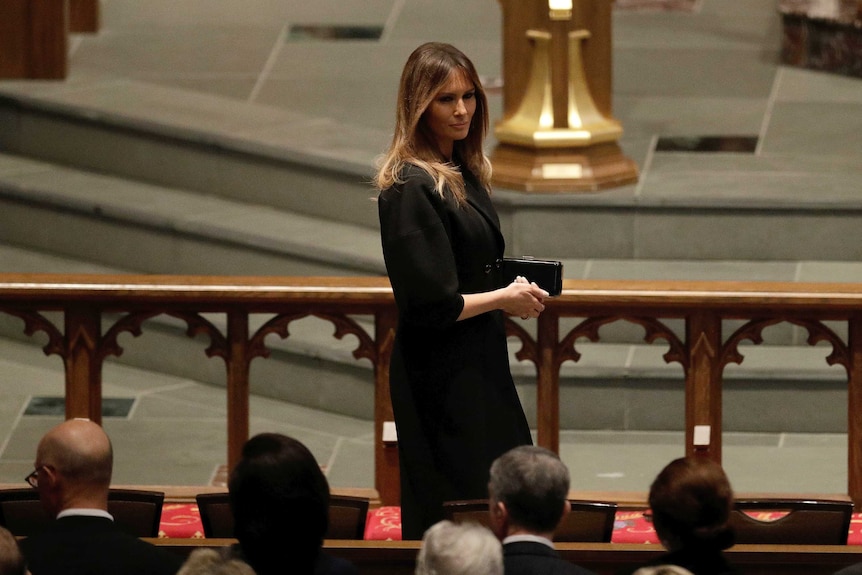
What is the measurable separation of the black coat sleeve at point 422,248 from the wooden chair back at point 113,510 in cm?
71

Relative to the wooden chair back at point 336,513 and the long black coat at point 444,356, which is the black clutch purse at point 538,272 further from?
the wooden chair back at point 336,513

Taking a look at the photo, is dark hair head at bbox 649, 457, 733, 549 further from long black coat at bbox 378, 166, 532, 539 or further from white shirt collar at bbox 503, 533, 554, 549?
long black coat at bbox 378, 166, 532, 539

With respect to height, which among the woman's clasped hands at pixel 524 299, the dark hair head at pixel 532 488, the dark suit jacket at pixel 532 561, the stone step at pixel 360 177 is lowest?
the stone step at pixel 360 177

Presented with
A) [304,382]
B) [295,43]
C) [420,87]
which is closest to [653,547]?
[420,87]

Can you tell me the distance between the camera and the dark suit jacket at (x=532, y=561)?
321 centimetres

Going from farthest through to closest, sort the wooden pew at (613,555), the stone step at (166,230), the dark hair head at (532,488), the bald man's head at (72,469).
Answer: the stone step at (166,230) < the wooden pew at (613,555) < the bald man's head at (72,469) < the dark hair head at (532,488)

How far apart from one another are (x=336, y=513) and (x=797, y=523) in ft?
3.21

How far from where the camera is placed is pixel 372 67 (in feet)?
29.5

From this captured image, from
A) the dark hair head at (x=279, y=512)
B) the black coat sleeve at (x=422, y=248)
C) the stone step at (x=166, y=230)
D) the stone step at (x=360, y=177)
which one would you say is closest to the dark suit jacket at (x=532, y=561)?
the dark hair head at (x=279, y=512)

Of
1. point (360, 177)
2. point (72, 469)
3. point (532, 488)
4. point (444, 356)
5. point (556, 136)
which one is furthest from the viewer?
point (360, 177)

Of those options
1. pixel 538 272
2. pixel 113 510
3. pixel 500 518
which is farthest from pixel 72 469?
pixel 538 272

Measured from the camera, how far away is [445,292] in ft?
12.7

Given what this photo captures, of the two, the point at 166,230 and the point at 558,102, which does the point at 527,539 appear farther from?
the point at 166,230

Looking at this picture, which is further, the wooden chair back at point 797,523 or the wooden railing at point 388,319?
the wooden railing at point 388,319
